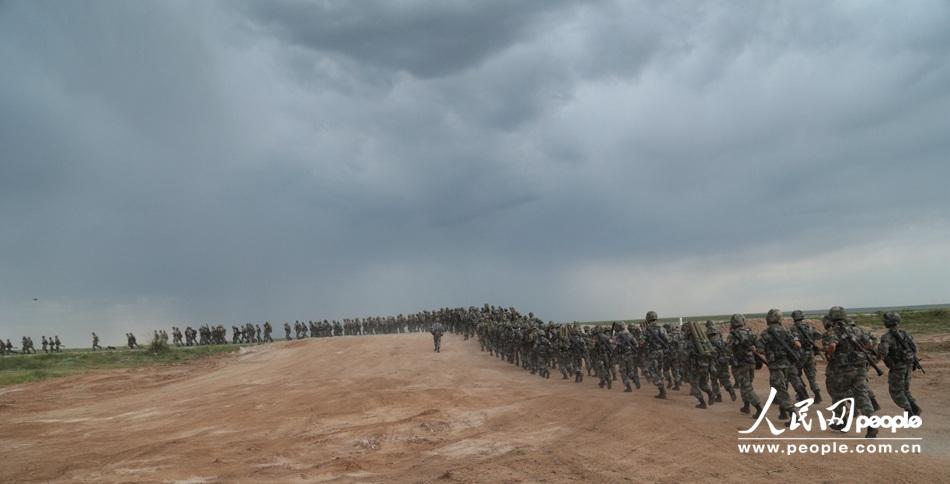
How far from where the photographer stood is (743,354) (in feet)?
37.9

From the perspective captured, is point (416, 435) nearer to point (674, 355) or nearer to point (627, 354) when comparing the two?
point (627, 354)

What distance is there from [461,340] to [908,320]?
109 ft

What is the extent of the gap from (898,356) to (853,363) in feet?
4.37

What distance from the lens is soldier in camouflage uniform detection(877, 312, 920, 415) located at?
9984mm

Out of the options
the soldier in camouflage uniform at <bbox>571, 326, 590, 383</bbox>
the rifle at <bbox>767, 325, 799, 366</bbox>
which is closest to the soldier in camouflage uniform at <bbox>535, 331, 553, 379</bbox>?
the soldier in camouflage uniform at <bbox>571, 326, 590, 383</bbox>

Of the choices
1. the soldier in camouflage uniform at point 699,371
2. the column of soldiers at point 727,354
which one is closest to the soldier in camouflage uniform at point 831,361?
the column of soldiers at point 727,354

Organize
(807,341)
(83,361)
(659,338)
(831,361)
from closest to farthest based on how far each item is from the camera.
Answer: (831,361) → (807,341) → (659,338) → (83,361)

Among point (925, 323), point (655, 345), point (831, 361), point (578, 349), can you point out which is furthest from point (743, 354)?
point (925, 323)

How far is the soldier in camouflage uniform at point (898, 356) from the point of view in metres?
9.98

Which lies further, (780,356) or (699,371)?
(699,371)

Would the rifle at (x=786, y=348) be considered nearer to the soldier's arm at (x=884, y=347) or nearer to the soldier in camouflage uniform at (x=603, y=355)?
the soldier's arm at (x=884, y=347)

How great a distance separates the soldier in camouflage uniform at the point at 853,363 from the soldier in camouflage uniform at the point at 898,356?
57cm

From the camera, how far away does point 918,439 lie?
30.6 ft

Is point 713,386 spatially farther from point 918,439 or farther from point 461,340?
point 461,340
